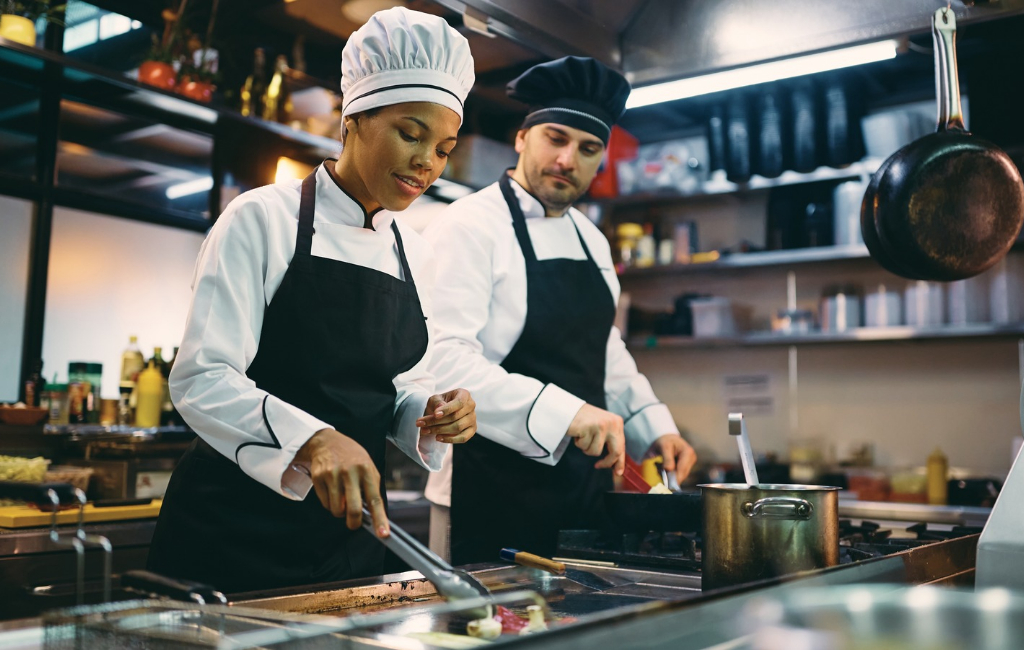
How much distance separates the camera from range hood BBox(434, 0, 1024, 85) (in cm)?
222

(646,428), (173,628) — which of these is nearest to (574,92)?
(646,428)

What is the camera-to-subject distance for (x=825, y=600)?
77cm

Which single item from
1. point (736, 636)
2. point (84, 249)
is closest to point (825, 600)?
point (736, 636)

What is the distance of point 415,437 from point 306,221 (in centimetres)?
41

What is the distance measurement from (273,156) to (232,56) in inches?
17.0

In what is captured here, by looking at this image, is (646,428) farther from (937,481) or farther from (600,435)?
(937,481)

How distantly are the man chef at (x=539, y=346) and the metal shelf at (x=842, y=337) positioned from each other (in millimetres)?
1998

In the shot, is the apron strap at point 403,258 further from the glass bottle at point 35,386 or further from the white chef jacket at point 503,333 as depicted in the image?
the glass bottle at point 35,386

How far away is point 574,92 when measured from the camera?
7.06 feet

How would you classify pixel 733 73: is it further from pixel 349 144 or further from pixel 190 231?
pixel 190 231

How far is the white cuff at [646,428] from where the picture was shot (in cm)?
221

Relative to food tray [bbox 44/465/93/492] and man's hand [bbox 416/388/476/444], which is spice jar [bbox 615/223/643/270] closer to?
food tray [bbox 44/465/93/492]

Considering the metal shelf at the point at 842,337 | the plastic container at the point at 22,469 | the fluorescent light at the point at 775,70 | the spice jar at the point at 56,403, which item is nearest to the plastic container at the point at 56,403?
the spice jar at the point at 56,403

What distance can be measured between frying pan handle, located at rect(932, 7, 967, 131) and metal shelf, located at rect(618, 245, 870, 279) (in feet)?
6.27
